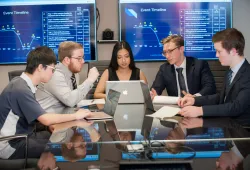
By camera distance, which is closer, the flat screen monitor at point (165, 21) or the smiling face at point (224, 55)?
the smiling face at point (224, 55)

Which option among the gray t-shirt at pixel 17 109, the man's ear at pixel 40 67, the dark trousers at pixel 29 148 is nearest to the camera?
the dark trousers at pixel 29 148

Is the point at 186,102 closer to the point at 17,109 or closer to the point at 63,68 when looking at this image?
the point at 63,68

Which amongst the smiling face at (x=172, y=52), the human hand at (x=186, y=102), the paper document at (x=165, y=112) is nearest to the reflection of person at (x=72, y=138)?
the paper document at (x=165, y=112)

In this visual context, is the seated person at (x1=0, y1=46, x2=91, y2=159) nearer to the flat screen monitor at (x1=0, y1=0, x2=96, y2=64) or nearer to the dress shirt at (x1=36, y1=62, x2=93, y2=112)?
the dress shirt at (x1=36, y1=62, x2=93, y2=112)

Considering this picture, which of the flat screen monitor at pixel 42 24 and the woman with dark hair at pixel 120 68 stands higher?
the flat screen monitor at pixel 42 24

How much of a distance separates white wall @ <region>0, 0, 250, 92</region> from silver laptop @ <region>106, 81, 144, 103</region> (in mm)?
1596

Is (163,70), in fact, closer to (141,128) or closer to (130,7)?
(130,7)

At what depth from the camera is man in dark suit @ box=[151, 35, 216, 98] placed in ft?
12.1

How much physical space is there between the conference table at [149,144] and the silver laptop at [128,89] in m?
0.51

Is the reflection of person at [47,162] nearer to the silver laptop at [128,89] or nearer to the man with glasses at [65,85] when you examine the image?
the man with glasses at [65,85]

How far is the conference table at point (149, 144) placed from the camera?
1522mm

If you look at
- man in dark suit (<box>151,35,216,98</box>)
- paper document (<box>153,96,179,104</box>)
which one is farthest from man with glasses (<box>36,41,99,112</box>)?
man in dark suit (<box>151,35,216,98</box>)

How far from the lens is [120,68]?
4.10 meters

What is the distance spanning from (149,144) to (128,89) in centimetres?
144
